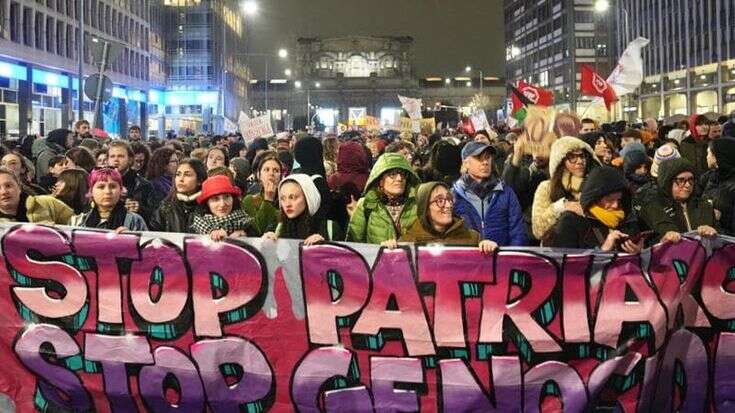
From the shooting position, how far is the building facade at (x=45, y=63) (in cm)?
4341

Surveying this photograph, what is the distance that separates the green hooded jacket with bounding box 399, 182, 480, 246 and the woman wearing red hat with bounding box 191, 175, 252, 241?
4.23ft

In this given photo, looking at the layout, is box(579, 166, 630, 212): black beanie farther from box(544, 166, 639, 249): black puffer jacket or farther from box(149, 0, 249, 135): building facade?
box(149, 0, 249, 135): building facade

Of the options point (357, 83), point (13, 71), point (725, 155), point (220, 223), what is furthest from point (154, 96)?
point (220, 223)

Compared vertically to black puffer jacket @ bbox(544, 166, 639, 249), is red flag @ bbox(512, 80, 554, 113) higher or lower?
higher

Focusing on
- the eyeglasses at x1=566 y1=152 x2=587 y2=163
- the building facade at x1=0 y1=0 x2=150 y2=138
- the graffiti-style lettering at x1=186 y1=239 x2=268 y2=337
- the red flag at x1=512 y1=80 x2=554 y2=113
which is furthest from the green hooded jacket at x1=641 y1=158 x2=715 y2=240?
the building facade at x1=0 y1=0 x2=150 y2=138

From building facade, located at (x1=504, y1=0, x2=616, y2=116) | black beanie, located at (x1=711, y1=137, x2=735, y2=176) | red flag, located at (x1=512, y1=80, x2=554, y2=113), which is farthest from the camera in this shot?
building facade, located at (x1=504, y1=0, x2=616, y2=116)

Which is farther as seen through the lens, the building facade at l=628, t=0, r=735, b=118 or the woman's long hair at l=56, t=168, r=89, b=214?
the building facade at l=628, t=0, r=735, b=118

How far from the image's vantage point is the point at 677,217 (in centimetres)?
678

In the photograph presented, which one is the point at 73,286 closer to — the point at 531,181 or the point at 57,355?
the point at 57,355

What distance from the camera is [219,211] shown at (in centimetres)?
666

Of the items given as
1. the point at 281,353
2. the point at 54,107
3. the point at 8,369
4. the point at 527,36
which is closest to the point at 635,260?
the point at 281,353

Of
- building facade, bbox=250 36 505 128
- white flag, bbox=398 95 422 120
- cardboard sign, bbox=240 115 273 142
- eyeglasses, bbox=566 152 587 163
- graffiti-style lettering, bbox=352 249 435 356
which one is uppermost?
building facade, bbox=250 36 505 128

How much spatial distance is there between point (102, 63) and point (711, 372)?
42.1 feet

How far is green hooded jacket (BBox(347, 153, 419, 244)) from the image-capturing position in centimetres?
664
